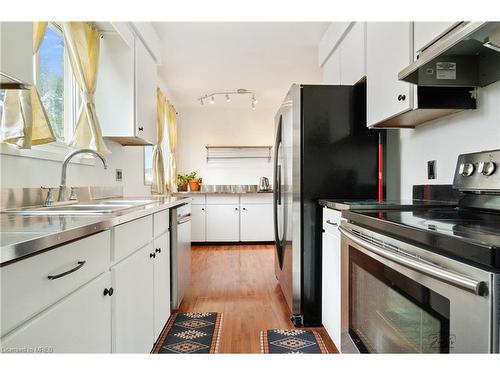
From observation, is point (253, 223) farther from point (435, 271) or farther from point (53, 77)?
point (435, 271)

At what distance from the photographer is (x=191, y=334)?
2.03 m

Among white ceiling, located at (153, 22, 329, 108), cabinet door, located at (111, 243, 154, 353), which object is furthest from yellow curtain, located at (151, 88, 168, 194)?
cabinet door, located at (111, 243, 154, 353)

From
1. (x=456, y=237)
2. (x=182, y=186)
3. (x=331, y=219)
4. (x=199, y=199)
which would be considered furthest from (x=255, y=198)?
(x=456, y=237)

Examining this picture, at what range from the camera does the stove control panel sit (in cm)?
121

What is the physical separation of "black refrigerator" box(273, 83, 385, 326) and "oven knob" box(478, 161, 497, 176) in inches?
34.7

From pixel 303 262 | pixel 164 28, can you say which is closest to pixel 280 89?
pixel 164 28

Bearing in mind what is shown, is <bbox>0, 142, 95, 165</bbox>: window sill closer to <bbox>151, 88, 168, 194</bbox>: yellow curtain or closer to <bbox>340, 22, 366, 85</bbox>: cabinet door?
<bbox>151, 88, 168, 194</bbox>: yellow curtain

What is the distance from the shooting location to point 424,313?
2.60 ft

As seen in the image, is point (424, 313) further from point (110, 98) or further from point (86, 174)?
point (110, 98)

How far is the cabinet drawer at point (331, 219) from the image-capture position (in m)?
1.75

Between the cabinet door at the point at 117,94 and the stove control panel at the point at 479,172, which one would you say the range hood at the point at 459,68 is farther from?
the cabinet door at the point at 117,94

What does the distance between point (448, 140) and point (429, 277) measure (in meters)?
1.19

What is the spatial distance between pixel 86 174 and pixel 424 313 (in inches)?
84.8

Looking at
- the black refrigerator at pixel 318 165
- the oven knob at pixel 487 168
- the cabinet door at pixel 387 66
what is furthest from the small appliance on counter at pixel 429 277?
the black refrigerator at pixel 318 165
